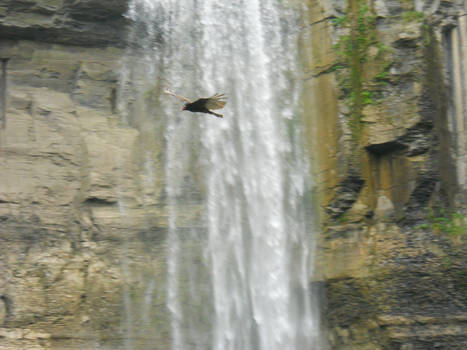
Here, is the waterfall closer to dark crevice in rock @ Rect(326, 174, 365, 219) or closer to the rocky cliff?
the rocky cliff

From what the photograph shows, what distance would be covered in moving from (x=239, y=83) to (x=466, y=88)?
11.3 ft

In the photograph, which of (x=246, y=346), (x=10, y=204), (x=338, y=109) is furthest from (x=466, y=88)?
(x=10, y=204)

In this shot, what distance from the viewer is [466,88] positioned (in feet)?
34.1

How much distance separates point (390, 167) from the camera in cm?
1035

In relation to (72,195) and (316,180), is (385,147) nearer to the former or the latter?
(316,180)

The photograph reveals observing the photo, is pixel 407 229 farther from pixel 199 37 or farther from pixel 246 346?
pixel 199 37

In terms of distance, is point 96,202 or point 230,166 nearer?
point 96,202

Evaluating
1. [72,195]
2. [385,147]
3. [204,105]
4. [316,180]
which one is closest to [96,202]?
[72,195]

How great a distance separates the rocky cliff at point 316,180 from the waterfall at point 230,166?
0.26 m

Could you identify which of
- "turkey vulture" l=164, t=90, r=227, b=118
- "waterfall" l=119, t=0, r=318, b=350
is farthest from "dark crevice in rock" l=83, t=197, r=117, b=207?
"turkey vulture" l=164, t=90, r=227, b=118

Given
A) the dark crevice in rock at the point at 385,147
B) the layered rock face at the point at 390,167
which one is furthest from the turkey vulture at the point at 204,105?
the dark crevice in rock at the point at 385,147

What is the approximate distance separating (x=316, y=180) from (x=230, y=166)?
1.36 meters

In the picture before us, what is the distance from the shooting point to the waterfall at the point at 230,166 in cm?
1034

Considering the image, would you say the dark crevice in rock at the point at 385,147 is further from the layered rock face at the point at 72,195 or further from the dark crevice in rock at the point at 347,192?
the layered rock face at the point at 72,195
